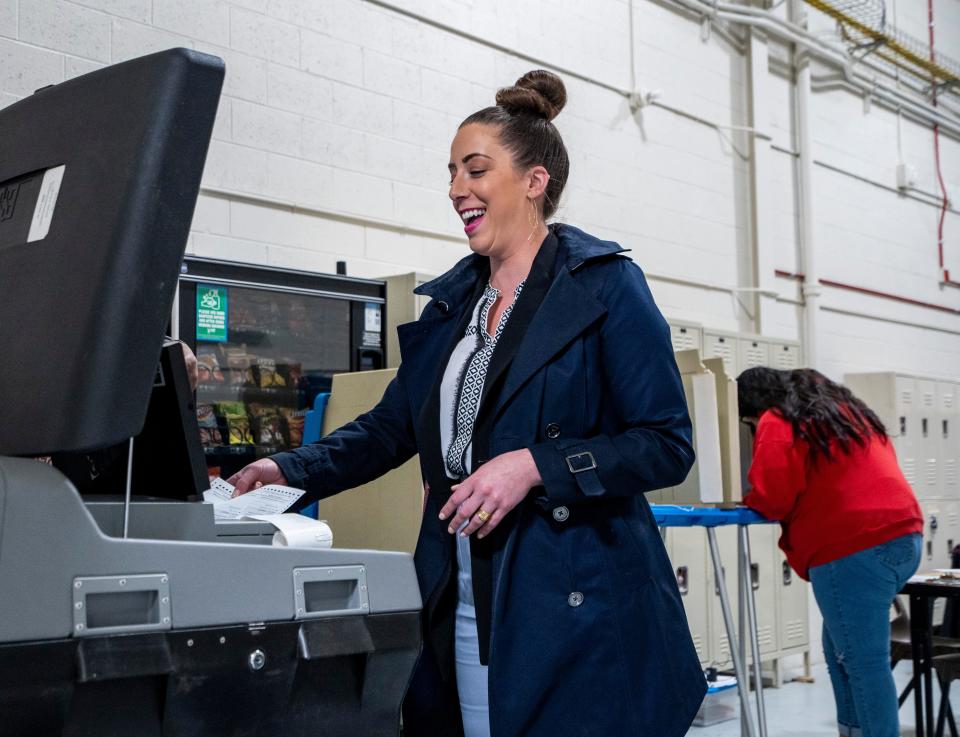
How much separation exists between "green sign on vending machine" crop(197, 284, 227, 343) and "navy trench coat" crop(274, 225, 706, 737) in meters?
1.96

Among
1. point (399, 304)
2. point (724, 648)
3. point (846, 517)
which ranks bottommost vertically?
point (724, 648)

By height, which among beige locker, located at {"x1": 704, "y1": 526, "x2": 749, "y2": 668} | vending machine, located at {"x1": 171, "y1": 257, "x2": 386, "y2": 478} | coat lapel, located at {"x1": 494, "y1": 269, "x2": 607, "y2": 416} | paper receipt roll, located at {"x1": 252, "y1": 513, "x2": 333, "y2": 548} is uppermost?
vending machine, located at {"x1": 171, "y1": 257, "x2": 386, "y2": 478}

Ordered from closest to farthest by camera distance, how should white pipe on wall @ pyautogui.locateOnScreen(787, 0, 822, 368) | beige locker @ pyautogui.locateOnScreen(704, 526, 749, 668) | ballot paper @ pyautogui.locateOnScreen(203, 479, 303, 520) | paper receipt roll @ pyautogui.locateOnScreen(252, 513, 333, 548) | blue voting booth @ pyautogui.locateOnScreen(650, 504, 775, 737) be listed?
1. paper receipt roll @ pyautogui.locateOnScreen(252, 513, 333, 548)
2. ballot paper @ pyautogui.locateOnScreen(203, 479, 303, 520)
3. blue voting booth @ pyautogui.locateOnScreen(650, 504, 775, 737)
4. beige locker @ pyautogui.locateOnScreen(704, 526, 749, 668)
5. white pipe on wall @ pyautogui.locateOnScreen(787, 0, 822, 368)

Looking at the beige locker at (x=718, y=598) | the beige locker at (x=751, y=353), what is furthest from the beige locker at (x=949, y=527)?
the beige locker at (x=718, y=598)

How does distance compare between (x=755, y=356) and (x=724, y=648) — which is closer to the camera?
(x=724, y=648)

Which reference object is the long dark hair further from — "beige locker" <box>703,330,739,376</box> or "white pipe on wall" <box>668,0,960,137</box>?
"white pipe on wall" <box>668,0,960,137</box>

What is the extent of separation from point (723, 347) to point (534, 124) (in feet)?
13.3

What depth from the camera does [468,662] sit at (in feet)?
5.03

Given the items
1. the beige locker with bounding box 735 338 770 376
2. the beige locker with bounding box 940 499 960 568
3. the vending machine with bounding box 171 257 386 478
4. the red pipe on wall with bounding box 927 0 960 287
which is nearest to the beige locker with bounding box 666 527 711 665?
the beige locker with bounding box 735 338 770 376

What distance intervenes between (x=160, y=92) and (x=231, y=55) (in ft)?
11.0

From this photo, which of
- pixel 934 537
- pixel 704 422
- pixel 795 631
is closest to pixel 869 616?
pixel 704 422

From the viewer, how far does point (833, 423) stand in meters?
3.51

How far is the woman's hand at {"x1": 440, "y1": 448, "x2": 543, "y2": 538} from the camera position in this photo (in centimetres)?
137

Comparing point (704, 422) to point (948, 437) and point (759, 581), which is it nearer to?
point (759, 581)
